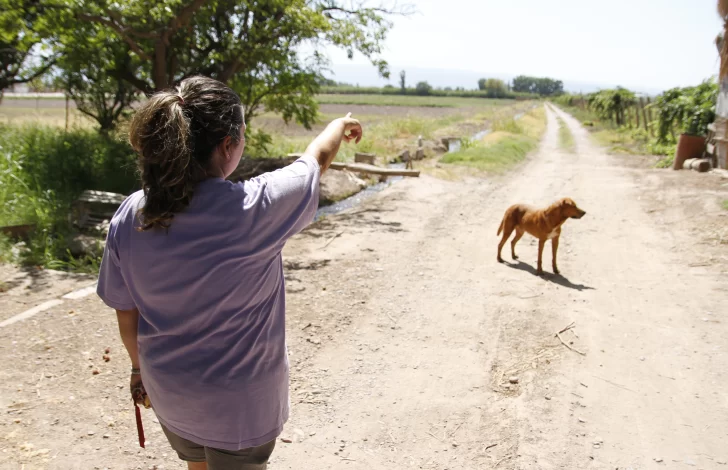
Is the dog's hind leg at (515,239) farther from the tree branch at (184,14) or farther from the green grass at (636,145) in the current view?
the green grass at (636,145)

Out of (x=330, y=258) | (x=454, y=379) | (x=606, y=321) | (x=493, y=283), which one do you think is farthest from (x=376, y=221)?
(x=454, y=379)

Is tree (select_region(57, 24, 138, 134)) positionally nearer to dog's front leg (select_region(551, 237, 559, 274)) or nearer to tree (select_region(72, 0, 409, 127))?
tree (select_region(72, 0, 409, 127))

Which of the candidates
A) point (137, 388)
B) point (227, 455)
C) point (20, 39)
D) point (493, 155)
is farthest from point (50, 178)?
point (493, 155)

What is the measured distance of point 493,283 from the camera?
675 centimetres

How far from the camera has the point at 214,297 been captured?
1539mm

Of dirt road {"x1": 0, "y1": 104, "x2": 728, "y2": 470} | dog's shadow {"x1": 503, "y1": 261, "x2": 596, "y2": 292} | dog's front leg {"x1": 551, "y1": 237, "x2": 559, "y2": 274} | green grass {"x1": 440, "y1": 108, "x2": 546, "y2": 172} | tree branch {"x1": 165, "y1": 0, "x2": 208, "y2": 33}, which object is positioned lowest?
dirt road {"x1": 0, "y1": 104, "x2": 728, "y2": 470}

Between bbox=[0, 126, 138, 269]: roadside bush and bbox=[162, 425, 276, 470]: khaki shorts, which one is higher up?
bbox=[0, 126, 138, 269]: roadside bush

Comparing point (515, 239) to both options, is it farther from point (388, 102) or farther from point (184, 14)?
point (388, 102)

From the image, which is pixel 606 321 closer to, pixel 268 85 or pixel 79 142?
pixel 268 85

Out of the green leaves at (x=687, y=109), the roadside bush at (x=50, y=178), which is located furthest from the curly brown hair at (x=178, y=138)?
the green leaves at (x=687, y=109)

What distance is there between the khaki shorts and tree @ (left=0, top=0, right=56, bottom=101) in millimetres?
8867

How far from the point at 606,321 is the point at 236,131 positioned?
16.6 feet

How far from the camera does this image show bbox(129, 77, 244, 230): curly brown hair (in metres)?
1.46

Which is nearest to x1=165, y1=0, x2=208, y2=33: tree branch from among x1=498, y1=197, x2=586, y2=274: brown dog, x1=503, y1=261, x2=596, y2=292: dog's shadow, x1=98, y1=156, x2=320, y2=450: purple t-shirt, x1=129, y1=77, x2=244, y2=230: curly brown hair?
x1=498, y1=197, x2=586, y2=274: brown dog
